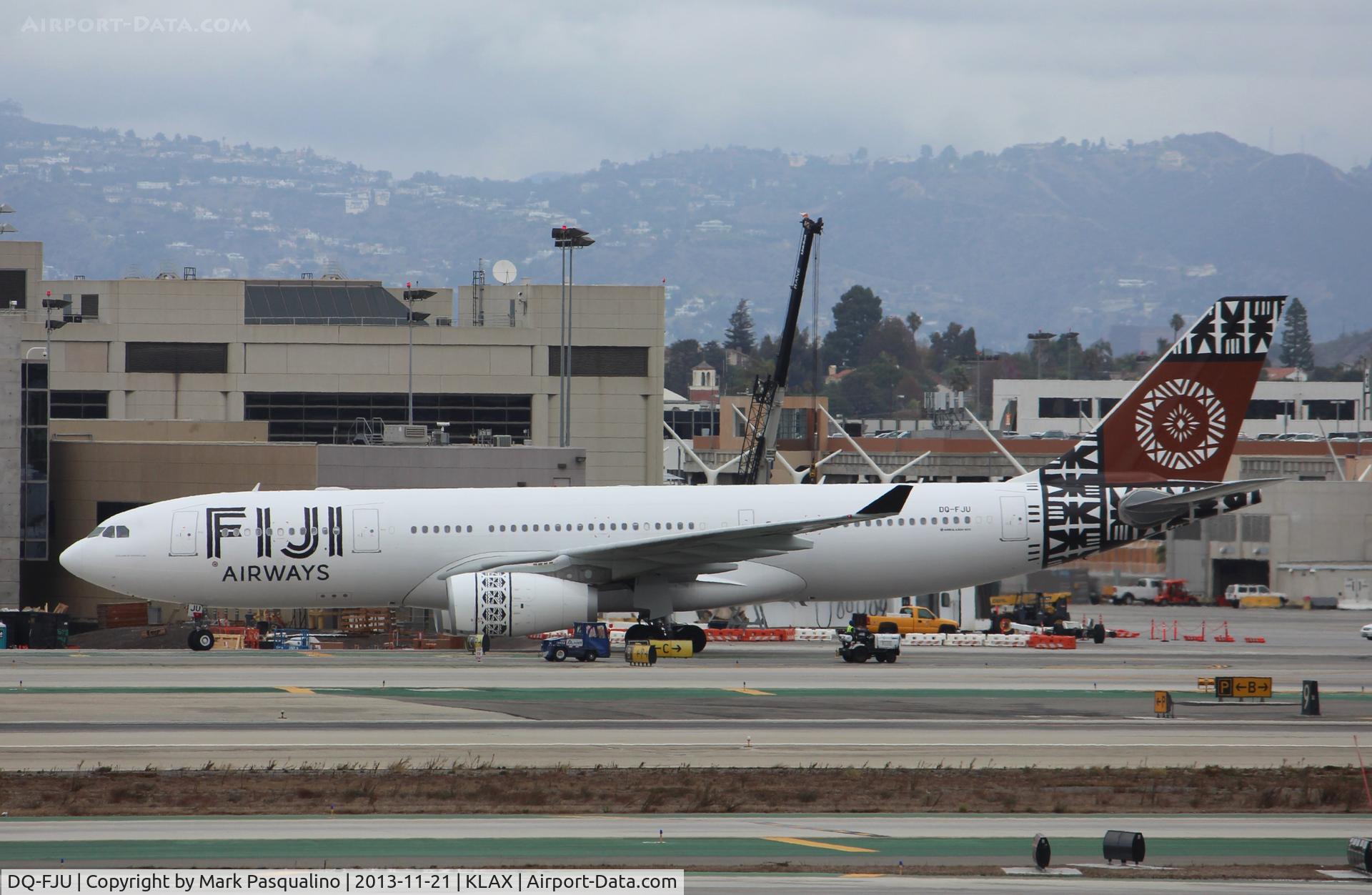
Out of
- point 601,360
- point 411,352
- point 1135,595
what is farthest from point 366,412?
point 1135,595

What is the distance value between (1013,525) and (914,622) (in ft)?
44.3

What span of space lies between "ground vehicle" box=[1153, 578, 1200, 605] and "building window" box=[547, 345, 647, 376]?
95.6 feet

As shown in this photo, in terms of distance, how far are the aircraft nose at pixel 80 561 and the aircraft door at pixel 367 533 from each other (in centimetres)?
622

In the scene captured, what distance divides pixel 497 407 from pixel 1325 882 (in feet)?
202

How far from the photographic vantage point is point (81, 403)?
74750 millimetres

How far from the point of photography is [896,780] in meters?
18.9

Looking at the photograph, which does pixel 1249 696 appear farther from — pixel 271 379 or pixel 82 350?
pixel 82 350

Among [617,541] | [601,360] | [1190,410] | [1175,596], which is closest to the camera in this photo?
[617,541]

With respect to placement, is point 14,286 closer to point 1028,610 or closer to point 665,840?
point 1028,610

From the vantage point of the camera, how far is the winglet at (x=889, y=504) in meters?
32.8

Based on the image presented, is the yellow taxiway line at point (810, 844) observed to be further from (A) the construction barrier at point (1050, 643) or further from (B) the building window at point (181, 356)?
(B) the building window at point (181, 356)

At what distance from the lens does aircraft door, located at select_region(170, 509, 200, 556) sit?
34406 millimetres

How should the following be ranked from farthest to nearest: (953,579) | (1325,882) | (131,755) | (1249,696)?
1. (953,579)
2. (1249,696)
3. (131,755)
4. (1325,882)

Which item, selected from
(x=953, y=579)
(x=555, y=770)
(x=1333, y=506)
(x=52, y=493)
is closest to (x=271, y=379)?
(x=52, y=493)
